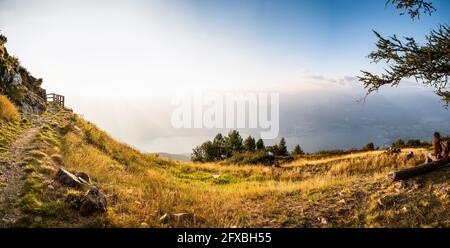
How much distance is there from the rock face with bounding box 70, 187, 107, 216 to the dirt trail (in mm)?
1518

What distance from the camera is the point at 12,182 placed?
11.0 meters

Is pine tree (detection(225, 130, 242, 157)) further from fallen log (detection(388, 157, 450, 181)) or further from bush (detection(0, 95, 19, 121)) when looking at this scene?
fallen log (detection(388, 157, 450, 181))

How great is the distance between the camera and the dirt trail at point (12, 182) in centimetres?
879

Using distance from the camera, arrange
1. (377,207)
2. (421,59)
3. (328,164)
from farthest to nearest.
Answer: (328,164), (421,59), (377,207)

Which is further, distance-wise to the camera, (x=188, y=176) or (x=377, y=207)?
(x=188, y=176)

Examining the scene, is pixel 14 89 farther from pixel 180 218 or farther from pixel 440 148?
pixel 440 148

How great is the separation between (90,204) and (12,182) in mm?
3684

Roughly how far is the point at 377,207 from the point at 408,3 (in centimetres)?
784

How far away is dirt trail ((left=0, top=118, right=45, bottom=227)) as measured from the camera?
8789 millimetres

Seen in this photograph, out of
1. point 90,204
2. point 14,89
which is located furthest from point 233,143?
point 90,204

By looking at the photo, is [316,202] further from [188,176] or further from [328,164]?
[328,164]
